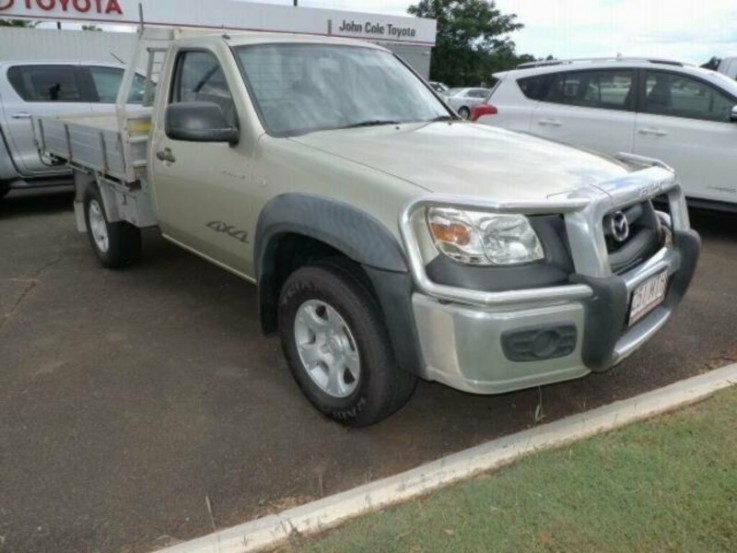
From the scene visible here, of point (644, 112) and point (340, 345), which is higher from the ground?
point (644, 112)

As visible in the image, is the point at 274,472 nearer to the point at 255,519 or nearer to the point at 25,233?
the point at 255,519

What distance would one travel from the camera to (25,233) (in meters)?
7.05

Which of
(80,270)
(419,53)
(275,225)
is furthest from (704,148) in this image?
(419,53)

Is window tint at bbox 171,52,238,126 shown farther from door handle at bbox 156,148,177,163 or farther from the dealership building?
the dealership building

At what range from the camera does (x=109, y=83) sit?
8578 millimetres

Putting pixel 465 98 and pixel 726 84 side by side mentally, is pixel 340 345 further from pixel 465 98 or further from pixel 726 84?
pixel 465 98

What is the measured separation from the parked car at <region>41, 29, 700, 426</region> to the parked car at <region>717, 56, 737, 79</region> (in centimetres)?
879

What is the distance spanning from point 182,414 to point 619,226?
224 centimetres

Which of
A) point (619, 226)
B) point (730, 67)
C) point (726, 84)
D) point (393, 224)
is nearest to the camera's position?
point (393, 224)

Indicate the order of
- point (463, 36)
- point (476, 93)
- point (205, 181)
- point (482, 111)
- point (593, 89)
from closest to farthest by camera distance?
point (205, 181)
point (593, 89)
point (482, 111)
point (476, 93)
point (463, 36)

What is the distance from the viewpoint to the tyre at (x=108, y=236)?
17.5 feet

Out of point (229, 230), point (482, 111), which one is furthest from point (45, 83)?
point (229, 230)

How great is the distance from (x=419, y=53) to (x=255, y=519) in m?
27.9

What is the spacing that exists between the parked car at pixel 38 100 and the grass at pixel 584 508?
6.96 meters
